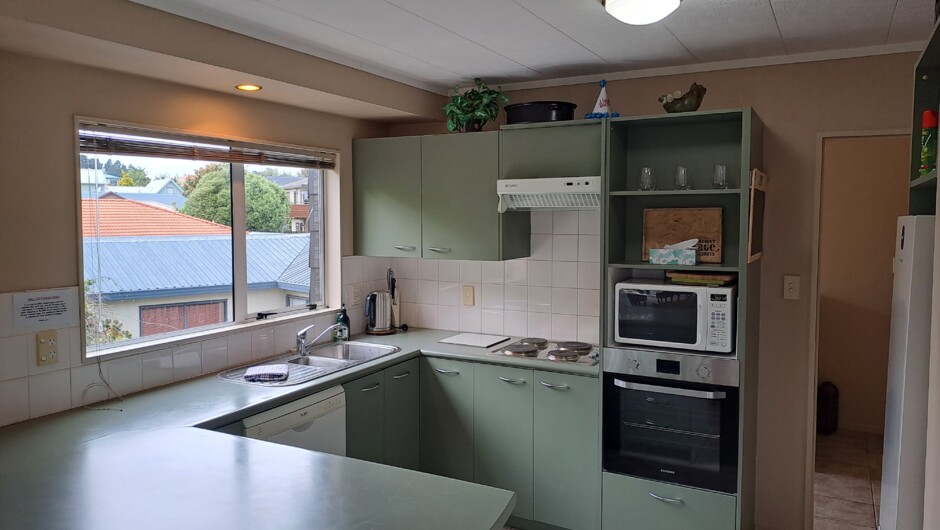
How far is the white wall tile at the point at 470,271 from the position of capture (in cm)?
398

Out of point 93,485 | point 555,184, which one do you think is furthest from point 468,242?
point 93,485

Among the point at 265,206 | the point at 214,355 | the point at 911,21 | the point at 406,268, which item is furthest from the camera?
the point at 406,268

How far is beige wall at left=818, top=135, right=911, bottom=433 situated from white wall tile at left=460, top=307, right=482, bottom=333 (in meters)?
2.33

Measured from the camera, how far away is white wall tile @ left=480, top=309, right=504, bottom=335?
3.93 m

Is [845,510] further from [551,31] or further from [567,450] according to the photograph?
[551,31]

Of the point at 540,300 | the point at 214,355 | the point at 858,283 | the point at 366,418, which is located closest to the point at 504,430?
the point at 366,418

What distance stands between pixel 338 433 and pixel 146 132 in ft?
4.94

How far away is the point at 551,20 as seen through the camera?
8.43ft

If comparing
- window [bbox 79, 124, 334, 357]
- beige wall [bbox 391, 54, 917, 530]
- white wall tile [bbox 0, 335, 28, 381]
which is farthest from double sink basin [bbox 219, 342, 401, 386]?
beige wall [bbox 391, 54, 917, 530]

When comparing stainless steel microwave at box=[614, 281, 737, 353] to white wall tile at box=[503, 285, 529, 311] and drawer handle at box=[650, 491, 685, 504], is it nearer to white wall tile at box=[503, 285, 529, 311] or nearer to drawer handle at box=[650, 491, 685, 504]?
drawer handle at box=[650, 491, 685, 504]

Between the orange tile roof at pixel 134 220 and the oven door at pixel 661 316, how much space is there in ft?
6.47

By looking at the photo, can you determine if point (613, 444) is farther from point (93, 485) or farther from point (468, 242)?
point (93, 485)

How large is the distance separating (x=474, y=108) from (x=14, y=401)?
243 centimetres

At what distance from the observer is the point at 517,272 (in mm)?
3857
